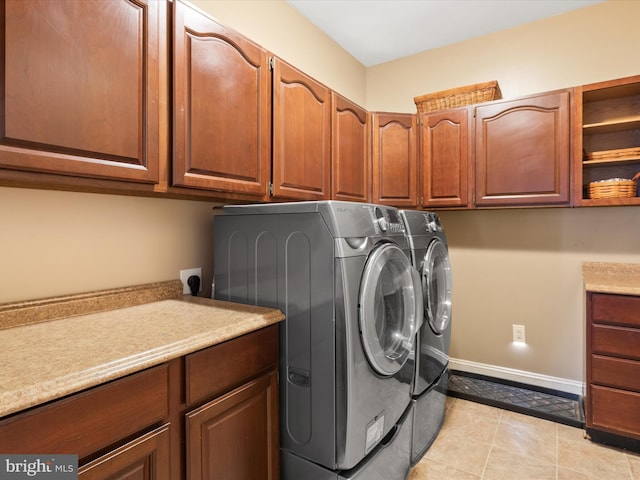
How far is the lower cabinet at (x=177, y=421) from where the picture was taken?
2.59 ft

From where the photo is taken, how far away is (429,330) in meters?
2.01

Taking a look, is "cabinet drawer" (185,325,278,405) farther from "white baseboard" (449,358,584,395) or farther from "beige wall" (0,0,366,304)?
"white baseboard" (449,358,584,395)

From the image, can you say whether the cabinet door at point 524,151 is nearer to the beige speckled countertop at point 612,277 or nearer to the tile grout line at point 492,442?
the beige speckled countertop at point 612,277

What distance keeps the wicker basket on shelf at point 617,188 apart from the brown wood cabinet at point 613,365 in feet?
2.13

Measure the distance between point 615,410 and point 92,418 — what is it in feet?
8.21

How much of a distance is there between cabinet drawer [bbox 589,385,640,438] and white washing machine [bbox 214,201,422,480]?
1249 millimetres

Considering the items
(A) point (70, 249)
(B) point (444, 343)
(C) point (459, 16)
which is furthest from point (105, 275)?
(C) point (459, 16)

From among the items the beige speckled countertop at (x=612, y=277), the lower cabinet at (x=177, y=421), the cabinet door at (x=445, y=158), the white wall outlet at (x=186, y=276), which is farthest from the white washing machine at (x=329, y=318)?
the beige speckled countertop at (x=612, y=277)

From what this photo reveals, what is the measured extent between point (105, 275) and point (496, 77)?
3.00 metres

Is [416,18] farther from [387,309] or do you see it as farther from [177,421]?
[177,421]

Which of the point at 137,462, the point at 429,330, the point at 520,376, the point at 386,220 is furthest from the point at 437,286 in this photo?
the point at 137,462

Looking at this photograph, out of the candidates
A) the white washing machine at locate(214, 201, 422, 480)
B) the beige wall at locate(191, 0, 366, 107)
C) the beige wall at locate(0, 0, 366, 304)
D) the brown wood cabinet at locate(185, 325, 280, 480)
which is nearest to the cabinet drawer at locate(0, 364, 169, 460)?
the brown wood cabinet at locate(185, 325, 280, 480)

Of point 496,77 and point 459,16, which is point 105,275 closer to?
point 459,16

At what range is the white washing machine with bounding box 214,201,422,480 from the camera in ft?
4.29
